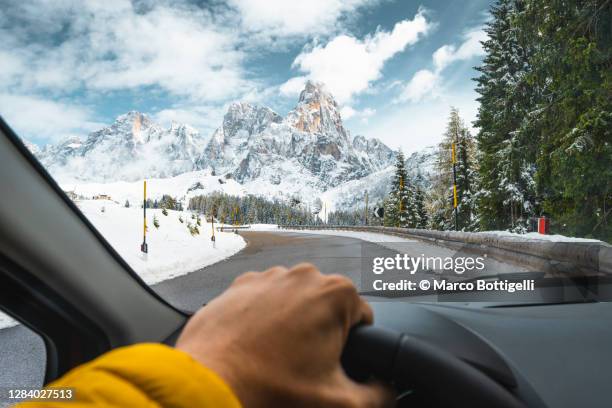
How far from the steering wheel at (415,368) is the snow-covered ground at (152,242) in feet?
4.64

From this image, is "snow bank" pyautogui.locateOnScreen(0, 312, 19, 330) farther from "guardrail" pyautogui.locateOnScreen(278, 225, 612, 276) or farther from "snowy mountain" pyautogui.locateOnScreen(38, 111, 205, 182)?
"guardrail" pyautogui.locateOnScreen(278, 225, 612, 276)

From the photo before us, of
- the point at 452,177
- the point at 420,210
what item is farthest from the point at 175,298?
the point at 420,210

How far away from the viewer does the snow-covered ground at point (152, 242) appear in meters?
2.46

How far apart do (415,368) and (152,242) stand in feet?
14.2

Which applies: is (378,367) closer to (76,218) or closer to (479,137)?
(76,218)

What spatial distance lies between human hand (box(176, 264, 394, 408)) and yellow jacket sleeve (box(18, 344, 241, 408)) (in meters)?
0.08

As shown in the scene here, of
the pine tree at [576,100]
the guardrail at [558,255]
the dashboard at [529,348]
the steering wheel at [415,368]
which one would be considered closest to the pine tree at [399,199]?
the pine tree at [576,100]

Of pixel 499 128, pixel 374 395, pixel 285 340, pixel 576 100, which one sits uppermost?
pixel 499 128

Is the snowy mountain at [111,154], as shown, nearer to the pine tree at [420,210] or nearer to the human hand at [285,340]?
the human hand at [285,340]

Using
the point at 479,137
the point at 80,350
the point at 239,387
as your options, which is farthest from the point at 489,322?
the point at 479,137

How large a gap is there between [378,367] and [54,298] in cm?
116

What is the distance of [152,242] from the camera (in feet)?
15.5

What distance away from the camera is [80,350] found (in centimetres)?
155

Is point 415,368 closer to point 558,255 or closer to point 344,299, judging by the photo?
point 344,299
